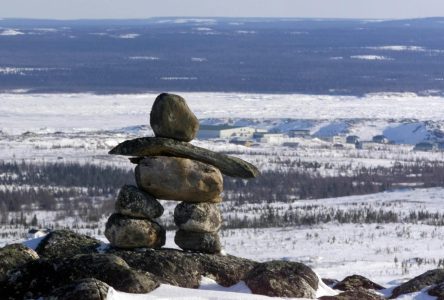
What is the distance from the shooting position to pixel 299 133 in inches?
3669

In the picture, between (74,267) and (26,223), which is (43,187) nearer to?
(26,223)

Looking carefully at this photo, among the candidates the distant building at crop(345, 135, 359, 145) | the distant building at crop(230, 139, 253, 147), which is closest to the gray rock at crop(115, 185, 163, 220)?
the distant building at crop(230, 139, 253, 147)

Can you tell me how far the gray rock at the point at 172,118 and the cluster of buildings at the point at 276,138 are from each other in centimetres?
6177

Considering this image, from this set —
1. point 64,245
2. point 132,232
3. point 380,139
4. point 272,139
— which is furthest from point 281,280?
point 380,139

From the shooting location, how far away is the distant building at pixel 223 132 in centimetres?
8738

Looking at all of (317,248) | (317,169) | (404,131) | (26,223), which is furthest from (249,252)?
(404,131)

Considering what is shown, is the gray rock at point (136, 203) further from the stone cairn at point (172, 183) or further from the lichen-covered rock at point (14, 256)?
the lichen-covered rock at point (14, 256)

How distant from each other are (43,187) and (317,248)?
2653 cm

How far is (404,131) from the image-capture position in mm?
95750

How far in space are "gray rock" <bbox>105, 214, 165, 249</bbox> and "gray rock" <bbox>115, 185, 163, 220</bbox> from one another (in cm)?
11

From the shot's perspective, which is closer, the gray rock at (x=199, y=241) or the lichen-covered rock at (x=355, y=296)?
the lichen-covered rock at (x=355, y=296)

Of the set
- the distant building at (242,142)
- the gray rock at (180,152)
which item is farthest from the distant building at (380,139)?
the gray rock at (180,152)

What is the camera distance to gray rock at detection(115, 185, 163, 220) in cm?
1959

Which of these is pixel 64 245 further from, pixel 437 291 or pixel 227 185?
pixel 227 185
